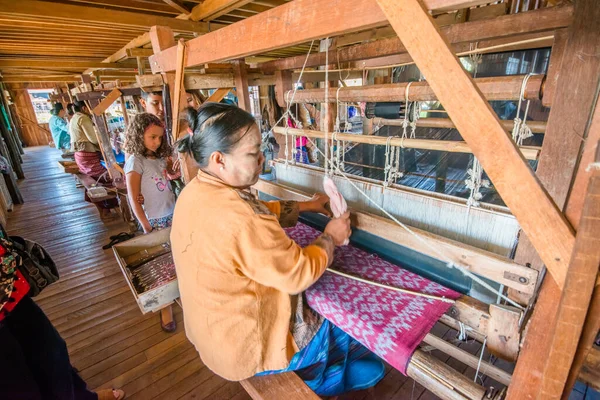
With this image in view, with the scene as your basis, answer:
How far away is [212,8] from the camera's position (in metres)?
2.99

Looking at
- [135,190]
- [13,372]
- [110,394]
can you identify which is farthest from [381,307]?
[135,190]

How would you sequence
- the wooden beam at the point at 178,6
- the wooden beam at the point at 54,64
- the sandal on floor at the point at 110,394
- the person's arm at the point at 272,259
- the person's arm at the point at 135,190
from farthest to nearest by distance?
the wooden beam at the point at 54,64 < the wooden beam at the point at 178,6 < the person's arm at the point at 135,190 < the sandal on floor at the point at 110,394 < the person's arm at the point at 272,259

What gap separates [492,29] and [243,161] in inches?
47.8

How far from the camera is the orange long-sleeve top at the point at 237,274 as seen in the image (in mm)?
988

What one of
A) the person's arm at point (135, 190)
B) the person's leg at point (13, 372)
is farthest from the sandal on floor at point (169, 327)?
the person's leg at point (13, 372)

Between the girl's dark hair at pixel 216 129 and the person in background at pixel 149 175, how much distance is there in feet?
4.96

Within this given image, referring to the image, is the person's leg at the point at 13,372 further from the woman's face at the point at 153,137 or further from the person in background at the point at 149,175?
the woman's face at the point at 153,137

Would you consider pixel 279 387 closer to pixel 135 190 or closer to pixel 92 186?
pixel 135 190

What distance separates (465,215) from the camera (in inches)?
52.1

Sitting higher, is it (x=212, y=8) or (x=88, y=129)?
(x=212, y=8)

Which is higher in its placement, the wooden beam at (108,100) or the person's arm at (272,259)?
the wooden beam at (108,100)

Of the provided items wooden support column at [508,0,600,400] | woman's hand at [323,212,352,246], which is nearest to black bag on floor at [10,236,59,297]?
woman's hand at [323,212,352,246]

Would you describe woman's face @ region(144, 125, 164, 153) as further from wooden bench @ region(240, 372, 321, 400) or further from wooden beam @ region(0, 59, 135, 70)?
wooden beam @ region(0, 59, 135, 70)

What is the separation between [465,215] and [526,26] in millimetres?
794
